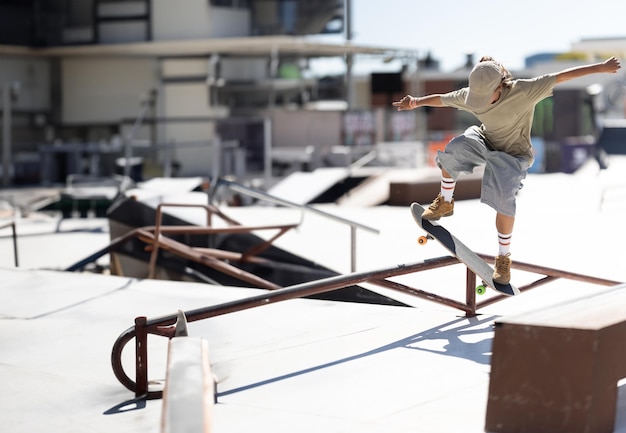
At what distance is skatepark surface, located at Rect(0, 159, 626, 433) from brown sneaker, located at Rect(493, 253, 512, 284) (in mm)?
350

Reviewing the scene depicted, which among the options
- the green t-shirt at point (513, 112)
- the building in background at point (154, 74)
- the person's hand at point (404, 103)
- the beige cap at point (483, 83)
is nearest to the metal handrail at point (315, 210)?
the person's hand at point (404, 103)

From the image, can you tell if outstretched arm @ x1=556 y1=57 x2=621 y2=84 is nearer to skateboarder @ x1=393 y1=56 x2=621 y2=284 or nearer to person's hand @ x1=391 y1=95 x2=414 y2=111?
skateboarder @ x1=393 y1=56 x2=621 y2=284

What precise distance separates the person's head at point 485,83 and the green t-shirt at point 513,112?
0.06 meters

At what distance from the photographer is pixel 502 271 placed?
20.4 ft

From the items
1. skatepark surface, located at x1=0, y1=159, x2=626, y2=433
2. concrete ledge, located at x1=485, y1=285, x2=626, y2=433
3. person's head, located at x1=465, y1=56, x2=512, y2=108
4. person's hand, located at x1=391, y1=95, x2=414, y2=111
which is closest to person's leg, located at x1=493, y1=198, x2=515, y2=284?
skatepark surface, located at x1=0, y1=159, x2=626, y2=433

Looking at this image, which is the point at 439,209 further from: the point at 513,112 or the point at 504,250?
the point at 513,112

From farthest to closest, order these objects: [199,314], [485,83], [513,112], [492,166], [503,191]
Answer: [492,166] < [503,191] < [513,112] < [485,83] < [199,314]

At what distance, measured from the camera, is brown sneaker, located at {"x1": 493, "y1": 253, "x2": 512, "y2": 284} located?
20.4 feet

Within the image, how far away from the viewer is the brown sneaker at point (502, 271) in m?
6.22

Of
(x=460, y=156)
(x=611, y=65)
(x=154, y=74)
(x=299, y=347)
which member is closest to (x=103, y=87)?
→ (x=154, y=74)

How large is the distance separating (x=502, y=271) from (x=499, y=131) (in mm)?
941

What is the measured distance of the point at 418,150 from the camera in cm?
2705

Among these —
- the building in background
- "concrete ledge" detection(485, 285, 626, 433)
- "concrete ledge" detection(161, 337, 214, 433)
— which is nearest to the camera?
"concrete ledge" detection(161, 337, 214, 433)

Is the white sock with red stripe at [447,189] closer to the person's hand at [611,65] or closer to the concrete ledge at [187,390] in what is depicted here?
the person's hand at [611,65]
